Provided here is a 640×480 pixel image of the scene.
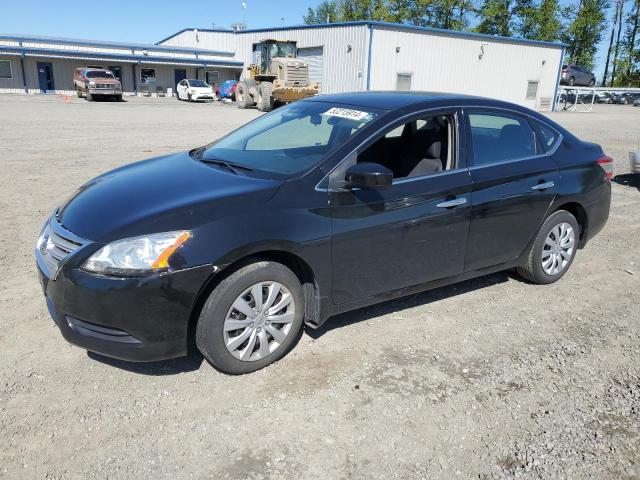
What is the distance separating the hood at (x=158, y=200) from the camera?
2959 millimetres

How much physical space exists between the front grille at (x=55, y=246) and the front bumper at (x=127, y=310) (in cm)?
9

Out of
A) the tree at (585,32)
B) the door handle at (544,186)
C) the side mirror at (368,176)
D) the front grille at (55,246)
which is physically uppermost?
the tree at (585,32)

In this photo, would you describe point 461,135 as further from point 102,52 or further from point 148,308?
point 102,52

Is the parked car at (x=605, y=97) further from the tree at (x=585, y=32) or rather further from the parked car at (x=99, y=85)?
the parked car at (x=99, y=85)

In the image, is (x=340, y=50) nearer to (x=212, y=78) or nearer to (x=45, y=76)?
(x=212, y=78)

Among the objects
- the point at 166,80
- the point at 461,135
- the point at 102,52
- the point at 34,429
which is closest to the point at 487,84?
the point at 166,80

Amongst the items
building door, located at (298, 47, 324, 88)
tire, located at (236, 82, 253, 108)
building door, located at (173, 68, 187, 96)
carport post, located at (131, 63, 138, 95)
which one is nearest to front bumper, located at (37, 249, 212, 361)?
tire, located at (236, 82, 253, 108)

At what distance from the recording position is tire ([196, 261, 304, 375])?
3.03 metres

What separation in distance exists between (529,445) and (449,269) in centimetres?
153

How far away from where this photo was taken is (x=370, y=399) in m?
3.12

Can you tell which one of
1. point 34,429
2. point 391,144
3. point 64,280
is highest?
point 391,144

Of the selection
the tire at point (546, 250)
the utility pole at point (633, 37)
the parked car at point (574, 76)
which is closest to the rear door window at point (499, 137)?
the tire at point (546, 250)

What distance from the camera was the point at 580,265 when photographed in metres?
5.47

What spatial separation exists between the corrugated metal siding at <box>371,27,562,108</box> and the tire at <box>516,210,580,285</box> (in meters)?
25.6
